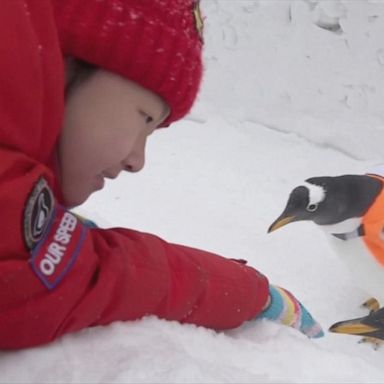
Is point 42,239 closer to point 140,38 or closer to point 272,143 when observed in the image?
point 140,38

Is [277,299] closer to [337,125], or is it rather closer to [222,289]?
[222,289]

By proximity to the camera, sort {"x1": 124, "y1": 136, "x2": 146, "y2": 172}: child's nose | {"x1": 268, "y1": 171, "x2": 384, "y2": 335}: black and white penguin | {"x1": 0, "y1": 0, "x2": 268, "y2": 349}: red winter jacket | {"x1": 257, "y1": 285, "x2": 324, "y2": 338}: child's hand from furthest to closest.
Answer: {"x1": 268, "y1": 171, "x2": 384, "y2": 335}: black and white penguin, {"x1": 257, "y1": 285, "x2": 324, "y2": 338}: child's hand, {"x1": 124, "y1": 136, "x2": 146, "y2": 172}: child's nose, {"x1": 0, "y1": 0, "x2": 268, "y2": 349}: red winter jacket

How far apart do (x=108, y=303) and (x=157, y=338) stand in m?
0.05

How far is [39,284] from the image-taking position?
558 mm

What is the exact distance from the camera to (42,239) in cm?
57

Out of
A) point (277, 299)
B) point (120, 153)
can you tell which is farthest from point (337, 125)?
point (120, 153)

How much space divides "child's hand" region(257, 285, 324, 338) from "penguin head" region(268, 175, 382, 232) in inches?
26.3

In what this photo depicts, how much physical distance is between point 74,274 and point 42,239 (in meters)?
0.04

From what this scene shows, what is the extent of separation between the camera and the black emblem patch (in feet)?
1.77

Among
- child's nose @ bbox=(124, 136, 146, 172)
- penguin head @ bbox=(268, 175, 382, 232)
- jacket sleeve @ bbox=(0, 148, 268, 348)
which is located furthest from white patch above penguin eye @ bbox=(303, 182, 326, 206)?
child's nose @ bbox=(124, 136, 146, 172)

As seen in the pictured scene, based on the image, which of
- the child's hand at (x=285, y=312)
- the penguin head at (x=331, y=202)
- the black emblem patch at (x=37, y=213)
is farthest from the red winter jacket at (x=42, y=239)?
the penguin head at (x=331, y=202)

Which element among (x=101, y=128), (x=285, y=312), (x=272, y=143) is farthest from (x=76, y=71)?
(x=272, y=143)

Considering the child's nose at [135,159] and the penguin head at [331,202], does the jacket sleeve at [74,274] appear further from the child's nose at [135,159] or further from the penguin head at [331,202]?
the penguin head at [331,202]

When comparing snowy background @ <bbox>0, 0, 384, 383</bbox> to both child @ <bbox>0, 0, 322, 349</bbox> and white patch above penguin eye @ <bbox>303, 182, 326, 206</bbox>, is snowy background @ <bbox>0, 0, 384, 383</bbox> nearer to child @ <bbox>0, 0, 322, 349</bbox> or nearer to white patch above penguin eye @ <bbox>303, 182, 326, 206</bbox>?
white patch above penguin eye @ <bbox>303, 182, 326, 206</bbox>
